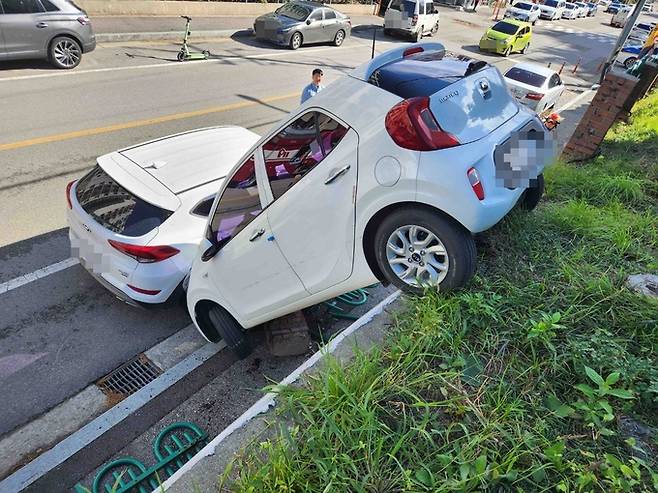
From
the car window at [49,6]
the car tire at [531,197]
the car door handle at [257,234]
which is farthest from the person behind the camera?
the car window at [49,6]

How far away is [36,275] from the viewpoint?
16.4 feet

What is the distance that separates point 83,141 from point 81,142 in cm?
6

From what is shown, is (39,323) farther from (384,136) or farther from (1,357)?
(384,136)

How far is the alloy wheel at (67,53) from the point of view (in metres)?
10.7

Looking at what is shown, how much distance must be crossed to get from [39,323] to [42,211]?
216cm

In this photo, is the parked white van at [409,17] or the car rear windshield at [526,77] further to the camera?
the parked white van at [409,17]

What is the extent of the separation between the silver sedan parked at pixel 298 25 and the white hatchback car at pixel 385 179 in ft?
48.5

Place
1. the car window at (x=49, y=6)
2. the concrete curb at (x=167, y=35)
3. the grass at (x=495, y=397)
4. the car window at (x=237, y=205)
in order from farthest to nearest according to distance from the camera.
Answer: the concrete curb at (x=167, y=35)
the car window at (x=49, y=6)
the car window at (x=237, y=205)
the grass at (x=495, y=397)

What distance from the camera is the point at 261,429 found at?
2.32 m

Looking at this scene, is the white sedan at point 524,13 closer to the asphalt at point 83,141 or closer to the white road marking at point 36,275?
the asphalt at point 83,141

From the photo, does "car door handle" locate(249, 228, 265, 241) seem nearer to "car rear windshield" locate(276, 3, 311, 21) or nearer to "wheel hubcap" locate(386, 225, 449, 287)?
"wheel hubcap" locate(386, 225, 449, 287)

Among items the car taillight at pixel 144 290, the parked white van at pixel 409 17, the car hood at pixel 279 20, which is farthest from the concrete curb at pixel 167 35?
the car taillight at pixel 144 290

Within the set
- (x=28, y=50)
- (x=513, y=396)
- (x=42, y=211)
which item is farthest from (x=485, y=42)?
(x=513, y=396)

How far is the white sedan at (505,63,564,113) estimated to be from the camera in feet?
40.2
